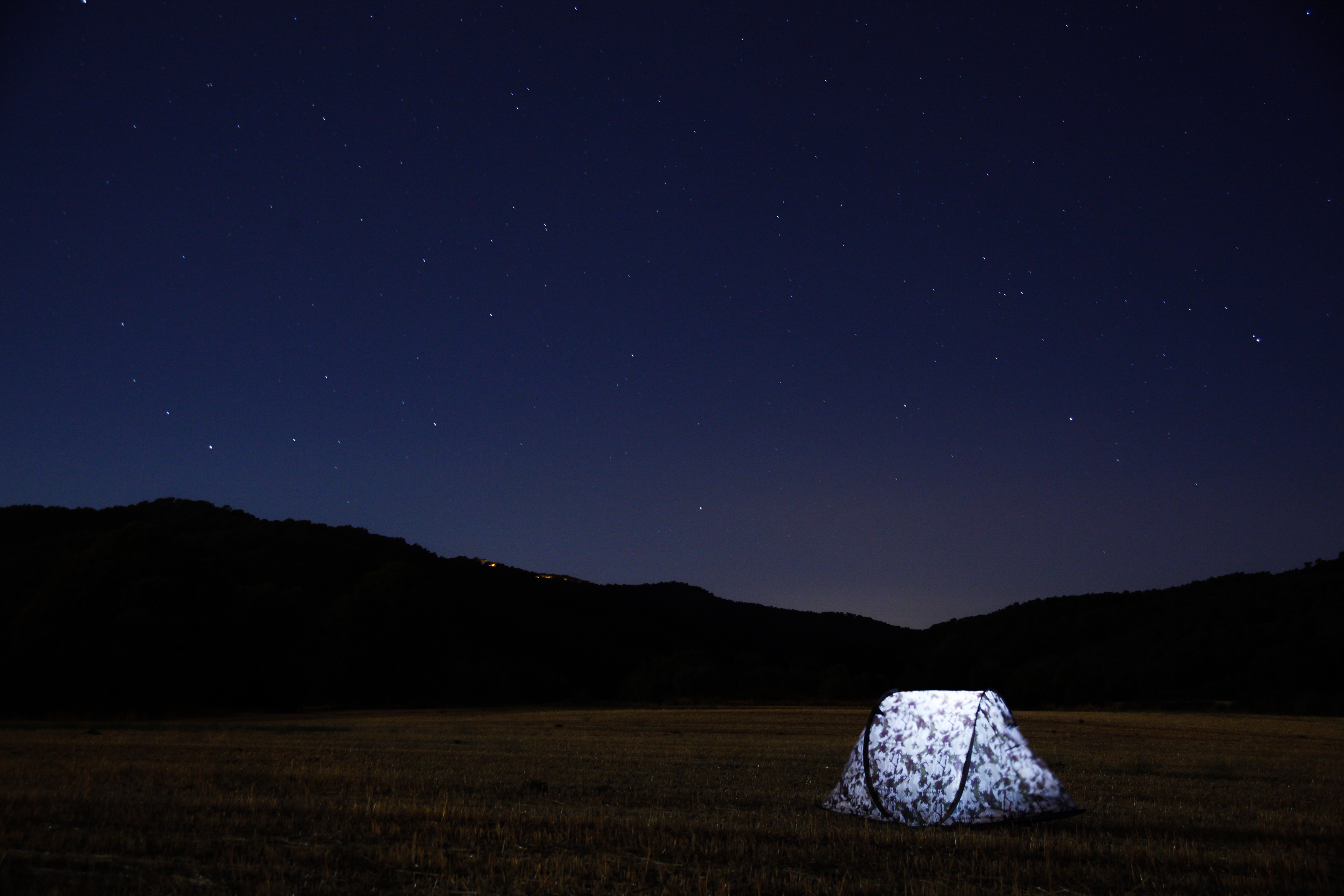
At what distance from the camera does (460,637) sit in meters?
76.6

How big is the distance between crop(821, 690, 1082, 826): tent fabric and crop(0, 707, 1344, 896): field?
35cm

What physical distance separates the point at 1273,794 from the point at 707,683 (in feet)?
204

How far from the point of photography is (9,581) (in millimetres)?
51531

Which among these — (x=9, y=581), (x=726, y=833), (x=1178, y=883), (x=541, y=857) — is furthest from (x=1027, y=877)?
(x=9, y=581)

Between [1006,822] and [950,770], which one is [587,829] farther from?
[1006,822]

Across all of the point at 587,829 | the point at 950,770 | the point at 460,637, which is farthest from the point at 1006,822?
the point at 460,637

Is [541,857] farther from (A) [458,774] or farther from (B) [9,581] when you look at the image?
(B) [9,581]

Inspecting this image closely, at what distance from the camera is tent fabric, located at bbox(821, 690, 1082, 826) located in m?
10.8

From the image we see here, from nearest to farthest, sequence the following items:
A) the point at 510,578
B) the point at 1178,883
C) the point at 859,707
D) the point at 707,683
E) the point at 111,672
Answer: the point at 1178,883 < the point at 111,672 < the point at 859,707 < the point at 707,683 < the point at 510,578

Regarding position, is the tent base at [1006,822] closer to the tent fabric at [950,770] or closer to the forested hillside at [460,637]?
the tent fabric at [950,770]

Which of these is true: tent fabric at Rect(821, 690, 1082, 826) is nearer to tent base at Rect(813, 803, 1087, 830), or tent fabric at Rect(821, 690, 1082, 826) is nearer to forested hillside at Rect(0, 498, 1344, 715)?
tent base at Rect(813, 803, 1087, 830)

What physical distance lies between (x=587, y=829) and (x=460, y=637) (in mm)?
69671

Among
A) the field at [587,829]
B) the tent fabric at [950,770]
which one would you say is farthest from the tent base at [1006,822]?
the field at [587,829]

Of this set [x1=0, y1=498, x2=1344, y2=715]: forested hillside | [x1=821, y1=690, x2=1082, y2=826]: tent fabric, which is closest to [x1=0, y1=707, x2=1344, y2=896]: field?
[x1=821, y1=690, x2=1082, y2=826]: tent fabric
